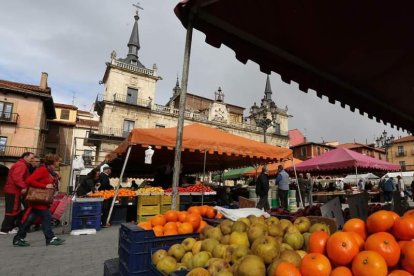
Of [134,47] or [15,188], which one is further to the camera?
[134,47]

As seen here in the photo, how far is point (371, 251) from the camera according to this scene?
1515mm

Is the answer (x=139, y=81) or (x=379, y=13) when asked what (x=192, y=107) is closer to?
(x=139, y=81)

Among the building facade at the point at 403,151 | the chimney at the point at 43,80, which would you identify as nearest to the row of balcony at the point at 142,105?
the chimney at the point at 43,80

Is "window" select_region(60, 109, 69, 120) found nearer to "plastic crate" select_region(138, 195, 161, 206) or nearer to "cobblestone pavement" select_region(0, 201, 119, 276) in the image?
"cobblestone pavement" select_region(0, 201, 119, 276)

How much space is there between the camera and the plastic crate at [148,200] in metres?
7.43

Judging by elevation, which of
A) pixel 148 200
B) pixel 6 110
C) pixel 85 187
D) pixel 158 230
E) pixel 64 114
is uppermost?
pixel 64 114

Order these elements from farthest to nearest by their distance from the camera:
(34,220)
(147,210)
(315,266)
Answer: (147,210) < (34,220) < (315,266)

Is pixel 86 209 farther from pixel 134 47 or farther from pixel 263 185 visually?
pixel 134 47

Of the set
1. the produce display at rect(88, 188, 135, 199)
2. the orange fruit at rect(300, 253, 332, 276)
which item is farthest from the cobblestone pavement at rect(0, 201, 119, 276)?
the orange fruit at rect(300, 253, 332, 276)

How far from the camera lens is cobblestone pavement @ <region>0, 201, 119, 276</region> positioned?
13.2 ft

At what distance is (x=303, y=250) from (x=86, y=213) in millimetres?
6343

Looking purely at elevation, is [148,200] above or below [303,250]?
below

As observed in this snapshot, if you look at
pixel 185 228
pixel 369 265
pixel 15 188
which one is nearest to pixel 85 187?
pixel 15 188

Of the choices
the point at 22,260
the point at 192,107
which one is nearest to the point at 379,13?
the point at 22,260
